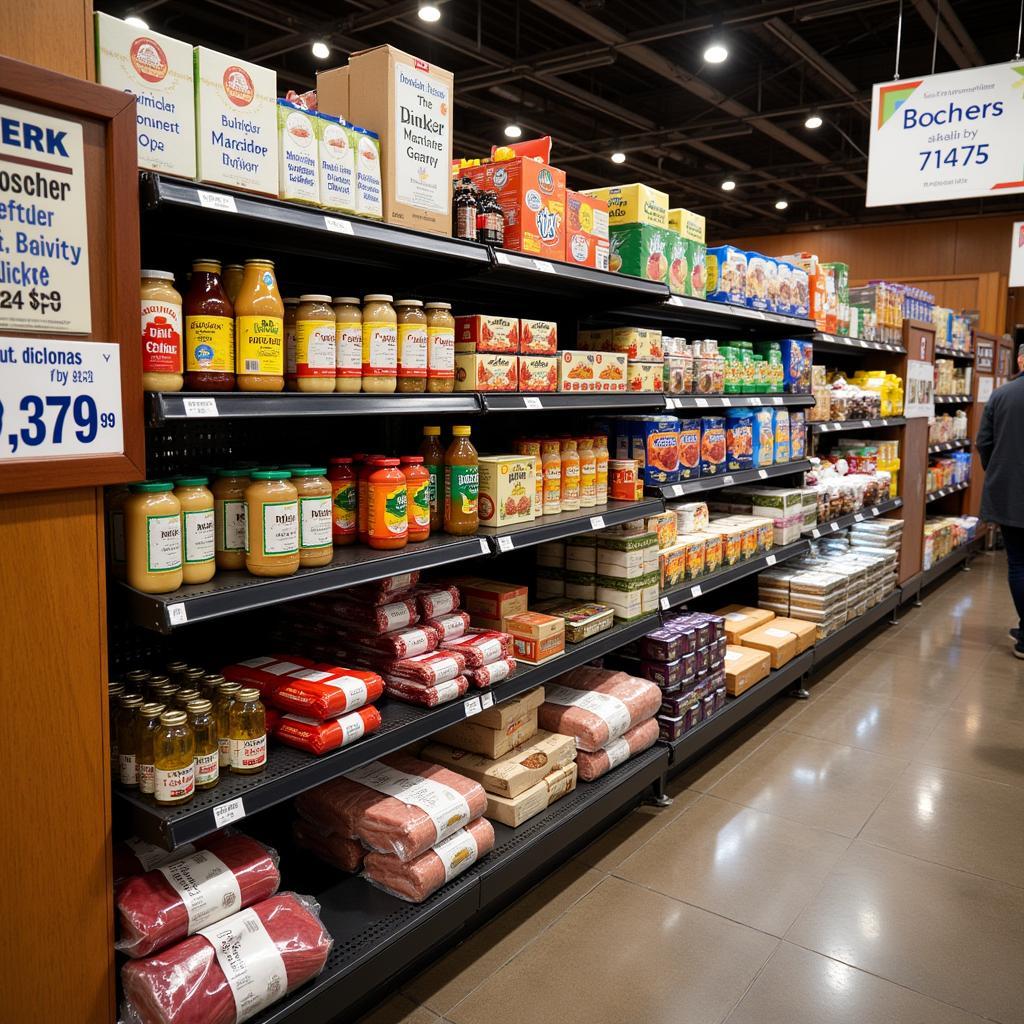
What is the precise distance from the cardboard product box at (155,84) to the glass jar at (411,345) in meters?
0.67

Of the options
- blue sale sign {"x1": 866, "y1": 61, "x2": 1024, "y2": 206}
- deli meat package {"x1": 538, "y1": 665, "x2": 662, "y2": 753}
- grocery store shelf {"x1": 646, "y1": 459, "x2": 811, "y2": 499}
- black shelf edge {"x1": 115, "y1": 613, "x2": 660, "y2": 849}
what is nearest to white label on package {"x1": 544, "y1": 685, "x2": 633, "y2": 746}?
deli meat package {"x1": 538, "y1": 665, "x2": 662, "y2": 753}

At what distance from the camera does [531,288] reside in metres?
3.19

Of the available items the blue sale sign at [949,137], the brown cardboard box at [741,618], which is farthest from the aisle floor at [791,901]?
the blue sale sign at [949,137]

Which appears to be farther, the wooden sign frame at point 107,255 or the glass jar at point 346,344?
the glass jar at point 346,344

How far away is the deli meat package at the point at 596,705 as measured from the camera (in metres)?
2.99

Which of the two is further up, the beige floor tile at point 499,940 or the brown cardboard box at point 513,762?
the brown cardboard box at point 513,762

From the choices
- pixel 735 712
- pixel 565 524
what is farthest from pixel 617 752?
pixel 735 712

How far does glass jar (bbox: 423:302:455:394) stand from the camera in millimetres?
2396

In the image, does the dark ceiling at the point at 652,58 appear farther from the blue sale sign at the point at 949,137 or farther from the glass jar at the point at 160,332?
the glass jar at the point at 160,332

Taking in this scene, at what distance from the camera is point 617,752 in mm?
3105

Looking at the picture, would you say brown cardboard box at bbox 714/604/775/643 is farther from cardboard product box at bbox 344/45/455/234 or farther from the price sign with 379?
the price sign with 379

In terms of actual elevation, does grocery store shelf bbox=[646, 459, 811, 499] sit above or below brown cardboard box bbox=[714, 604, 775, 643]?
above

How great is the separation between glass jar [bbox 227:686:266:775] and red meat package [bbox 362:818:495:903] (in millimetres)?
538

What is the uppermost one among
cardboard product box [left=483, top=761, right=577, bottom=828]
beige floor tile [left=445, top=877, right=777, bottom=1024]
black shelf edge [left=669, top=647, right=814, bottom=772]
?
cardboard product box [left=483, top=761, right=577, bottom=828]
